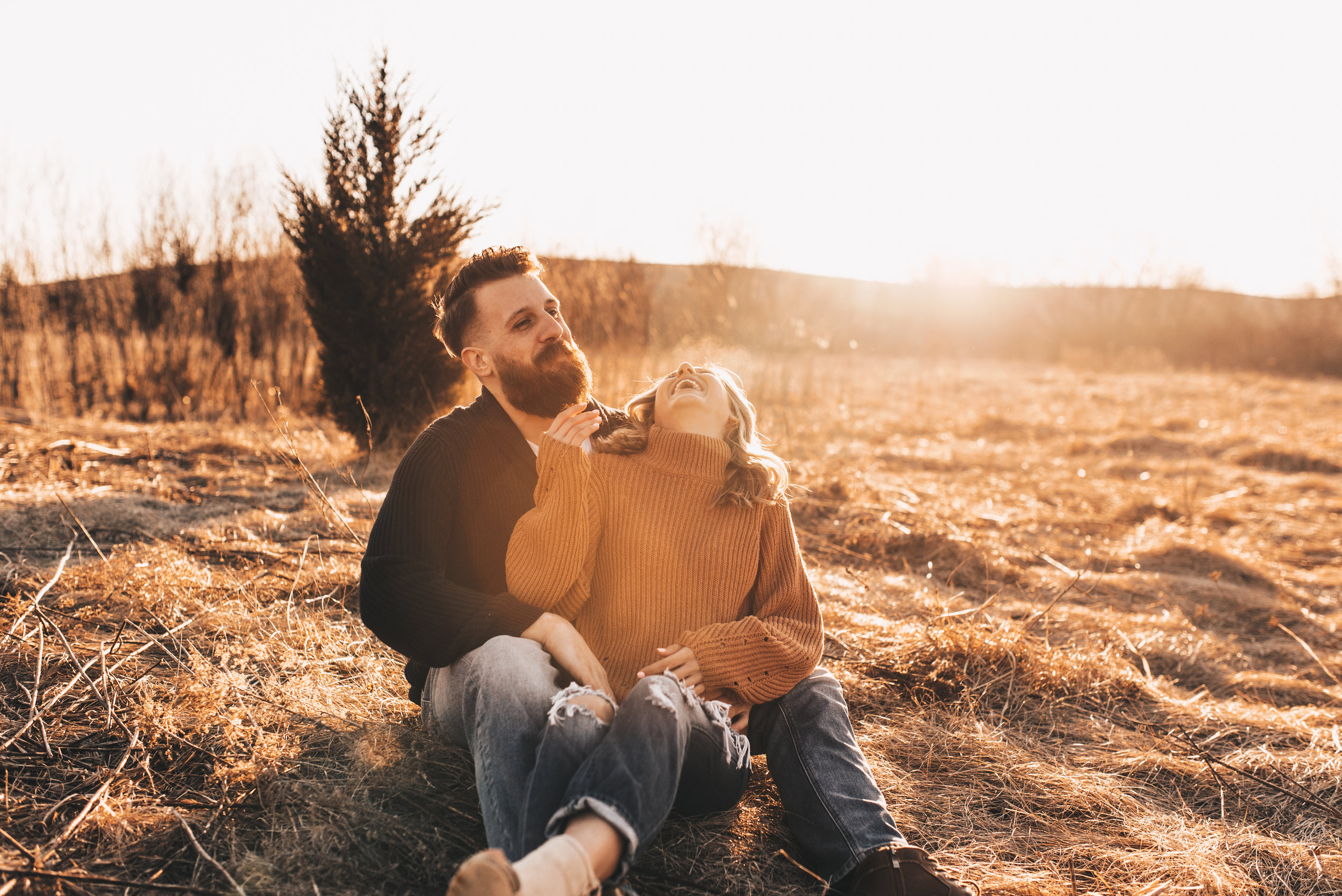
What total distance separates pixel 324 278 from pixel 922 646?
613cm

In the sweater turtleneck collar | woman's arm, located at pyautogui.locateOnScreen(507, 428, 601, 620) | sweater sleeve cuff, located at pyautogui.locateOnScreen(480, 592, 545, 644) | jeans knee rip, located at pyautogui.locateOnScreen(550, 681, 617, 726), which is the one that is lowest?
jeans knee rip, located at pyautogui.locateOnScreen(550, 681, 617, 726)

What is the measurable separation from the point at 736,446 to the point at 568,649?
820 mm

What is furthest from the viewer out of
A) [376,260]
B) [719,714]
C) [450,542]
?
[376,260]

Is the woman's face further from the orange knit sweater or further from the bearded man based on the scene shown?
the bearded man

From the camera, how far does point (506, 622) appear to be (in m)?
2.06

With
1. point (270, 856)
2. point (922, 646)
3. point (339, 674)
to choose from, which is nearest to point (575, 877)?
point (270, 856)

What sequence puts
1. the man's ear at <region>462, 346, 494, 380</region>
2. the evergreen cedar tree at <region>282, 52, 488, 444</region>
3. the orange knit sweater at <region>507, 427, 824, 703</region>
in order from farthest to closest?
the evergreen cedar tree at <region>282, 52, 488, 444</region>
the man's ear at <region>462, 346, 494, 380</region>
the orange knit sweater at <region>507, 427, 824, 703</region>

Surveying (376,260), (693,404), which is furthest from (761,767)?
(376,260)

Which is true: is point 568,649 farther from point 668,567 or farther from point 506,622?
point 668,567

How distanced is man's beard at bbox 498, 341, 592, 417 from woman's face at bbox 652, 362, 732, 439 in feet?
0.88

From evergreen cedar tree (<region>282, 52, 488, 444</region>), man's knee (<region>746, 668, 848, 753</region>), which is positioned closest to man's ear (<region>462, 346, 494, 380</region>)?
man's knee (<region>746, 668, 848, 753</region>)

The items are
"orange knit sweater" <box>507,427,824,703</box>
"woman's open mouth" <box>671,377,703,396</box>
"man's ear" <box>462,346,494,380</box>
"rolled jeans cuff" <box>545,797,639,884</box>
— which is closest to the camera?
"rolled jeans cuff" <box>545,797,639,884</box>

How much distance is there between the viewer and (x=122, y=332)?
10.6 m

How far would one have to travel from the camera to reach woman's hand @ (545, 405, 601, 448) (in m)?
2.25
